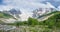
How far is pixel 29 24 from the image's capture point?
584 cm

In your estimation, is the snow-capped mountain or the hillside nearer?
the hillside

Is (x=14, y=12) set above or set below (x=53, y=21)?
above

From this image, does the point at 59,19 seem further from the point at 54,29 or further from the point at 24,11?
the point at 24,11

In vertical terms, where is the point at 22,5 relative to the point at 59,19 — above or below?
above

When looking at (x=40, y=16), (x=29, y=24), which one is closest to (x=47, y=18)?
(x=40, y=16)

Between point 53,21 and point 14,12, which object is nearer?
point 53,21

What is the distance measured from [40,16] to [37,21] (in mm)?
264

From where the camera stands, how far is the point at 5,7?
19.5ft

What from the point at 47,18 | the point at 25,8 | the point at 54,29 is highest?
the point at 25,8

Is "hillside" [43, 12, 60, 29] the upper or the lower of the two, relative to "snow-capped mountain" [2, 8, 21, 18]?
lower

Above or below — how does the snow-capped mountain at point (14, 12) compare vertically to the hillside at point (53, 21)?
above

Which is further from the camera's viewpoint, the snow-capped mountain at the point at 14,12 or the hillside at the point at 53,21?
the snow-capped mountain at the point at 14,12

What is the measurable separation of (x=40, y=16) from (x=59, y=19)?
2.44 ft

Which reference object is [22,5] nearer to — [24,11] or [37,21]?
[24,11]
